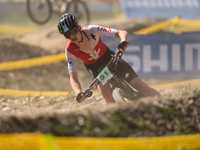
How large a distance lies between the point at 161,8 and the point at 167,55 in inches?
330

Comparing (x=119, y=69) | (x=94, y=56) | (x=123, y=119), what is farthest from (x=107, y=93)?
(x=123, y=119)

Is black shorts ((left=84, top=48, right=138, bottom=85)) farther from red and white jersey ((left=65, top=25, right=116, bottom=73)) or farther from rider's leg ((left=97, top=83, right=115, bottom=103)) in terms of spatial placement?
rider's leg ((left=97, top=83, right=115, bottom=103))

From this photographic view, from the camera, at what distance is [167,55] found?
811cm

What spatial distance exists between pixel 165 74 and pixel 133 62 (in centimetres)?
114

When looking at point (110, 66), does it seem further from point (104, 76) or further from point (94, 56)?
point (94, 56)

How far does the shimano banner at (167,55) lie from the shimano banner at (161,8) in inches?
290

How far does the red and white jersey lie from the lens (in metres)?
4.69

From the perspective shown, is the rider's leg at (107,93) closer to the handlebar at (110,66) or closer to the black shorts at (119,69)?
the handlebar at (110,66)

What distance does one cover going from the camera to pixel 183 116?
326 centimetres

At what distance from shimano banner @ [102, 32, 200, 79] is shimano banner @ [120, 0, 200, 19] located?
7.37 metres

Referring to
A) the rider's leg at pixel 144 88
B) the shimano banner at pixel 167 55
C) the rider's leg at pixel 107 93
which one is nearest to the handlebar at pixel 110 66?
the rider's leg at pixel 107 93

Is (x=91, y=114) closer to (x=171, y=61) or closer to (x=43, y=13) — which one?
(x=171, y=61)

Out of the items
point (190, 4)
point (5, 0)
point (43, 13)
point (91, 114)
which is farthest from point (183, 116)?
point (5, 0)

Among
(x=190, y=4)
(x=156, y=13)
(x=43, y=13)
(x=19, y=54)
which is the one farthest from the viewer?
(x=43, y=13)
